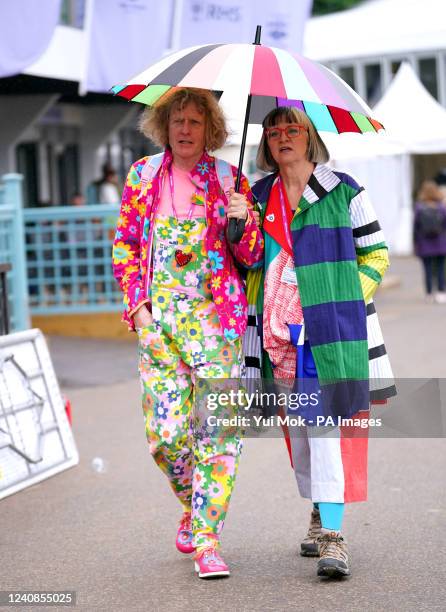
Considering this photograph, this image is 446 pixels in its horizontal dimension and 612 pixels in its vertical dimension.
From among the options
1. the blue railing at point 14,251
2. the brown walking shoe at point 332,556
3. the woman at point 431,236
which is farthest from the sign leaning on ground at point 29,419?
the woman at point 431,236

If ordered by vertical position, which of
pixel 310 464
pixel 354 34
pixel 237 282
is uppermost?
pixel 354 34

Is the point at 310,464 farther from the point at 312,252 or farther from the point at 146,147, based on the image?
the point at 146,147

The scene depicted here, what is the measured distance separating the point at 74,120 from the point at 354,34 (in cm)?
1390

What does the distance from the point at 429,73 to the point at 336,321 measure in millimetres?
27824

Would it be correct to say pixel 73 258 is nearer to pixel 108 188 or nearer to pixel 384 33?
pixel 108 188

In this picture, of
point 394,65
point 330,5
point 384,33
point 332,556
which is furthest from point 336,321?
point 330,5

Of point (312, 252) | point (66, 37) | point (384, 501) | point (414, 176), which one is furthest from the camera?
point (414, 176)

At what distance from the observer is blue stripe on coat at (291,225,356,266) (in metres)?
4.77

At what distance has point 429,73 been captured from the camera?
31.4 meters

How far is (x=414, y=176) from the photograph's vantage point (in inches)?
1497

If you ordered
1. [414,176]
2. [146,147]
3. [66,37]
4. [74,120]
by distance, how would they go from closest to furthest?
[66,37] < [74,120] < [146,147] < [414,176]

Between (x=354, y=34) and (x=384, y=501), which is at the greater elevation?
(x=354, y=34)

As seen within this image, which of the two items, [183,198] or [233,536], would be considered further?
[233,536]

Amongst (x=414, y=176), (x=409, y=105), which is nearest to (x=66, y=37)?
(x=409, y=105)
